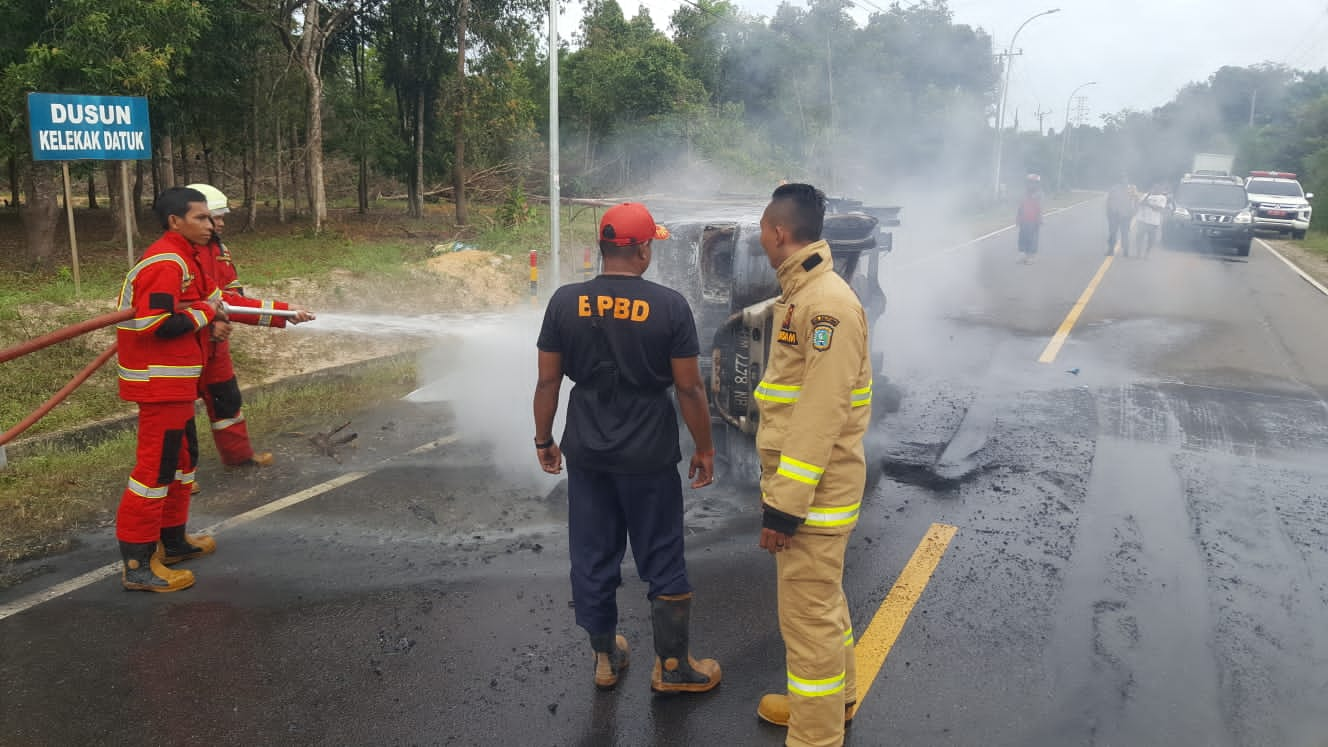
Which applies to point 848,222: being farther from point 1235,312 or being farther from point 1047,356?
point 1235,312

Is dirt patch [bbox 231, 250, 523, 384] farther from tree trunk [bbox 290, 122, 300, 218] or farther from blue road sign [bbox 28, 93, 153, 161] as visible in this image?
tree trunk [bbox 290, 122, 300, 218]

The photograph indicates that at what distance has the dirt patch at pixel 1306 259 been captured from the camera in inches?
743

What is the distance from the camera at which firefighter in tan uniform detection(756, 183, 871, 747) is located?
8.89ft

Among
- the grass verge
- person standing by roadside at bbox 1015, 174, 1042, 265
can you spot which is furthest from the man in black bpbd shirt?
person standing by roadside at bbox 1015, 174, 1042, 265

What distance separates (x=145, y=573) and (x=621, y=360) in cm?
270

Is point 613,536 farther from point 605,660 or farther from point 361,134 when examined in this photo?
point 361,134

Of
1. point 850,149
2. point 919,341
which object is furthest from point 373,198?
point 919,341

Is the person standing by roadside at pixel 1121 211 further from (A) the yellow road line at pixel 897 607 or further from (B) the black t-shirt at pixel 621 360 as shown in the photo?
(B) the black t-shirt at pixel 621 360

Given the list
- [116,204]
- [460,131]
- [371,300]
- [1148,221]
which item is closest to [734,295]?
[371,300]

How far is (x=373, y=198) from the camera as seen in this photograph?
125 feet

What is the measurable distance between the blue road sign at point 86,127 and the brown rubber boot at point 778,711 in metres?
8.33

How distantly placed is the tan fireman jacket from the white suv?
30.7m

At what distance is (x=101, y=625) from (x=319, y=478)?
200 centimetres

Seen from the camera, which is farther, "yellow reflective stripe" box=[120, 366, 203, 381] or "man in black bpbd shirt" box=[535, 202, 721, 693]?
"yellow reflective stripe" box=[120, 366, 203, 381]
